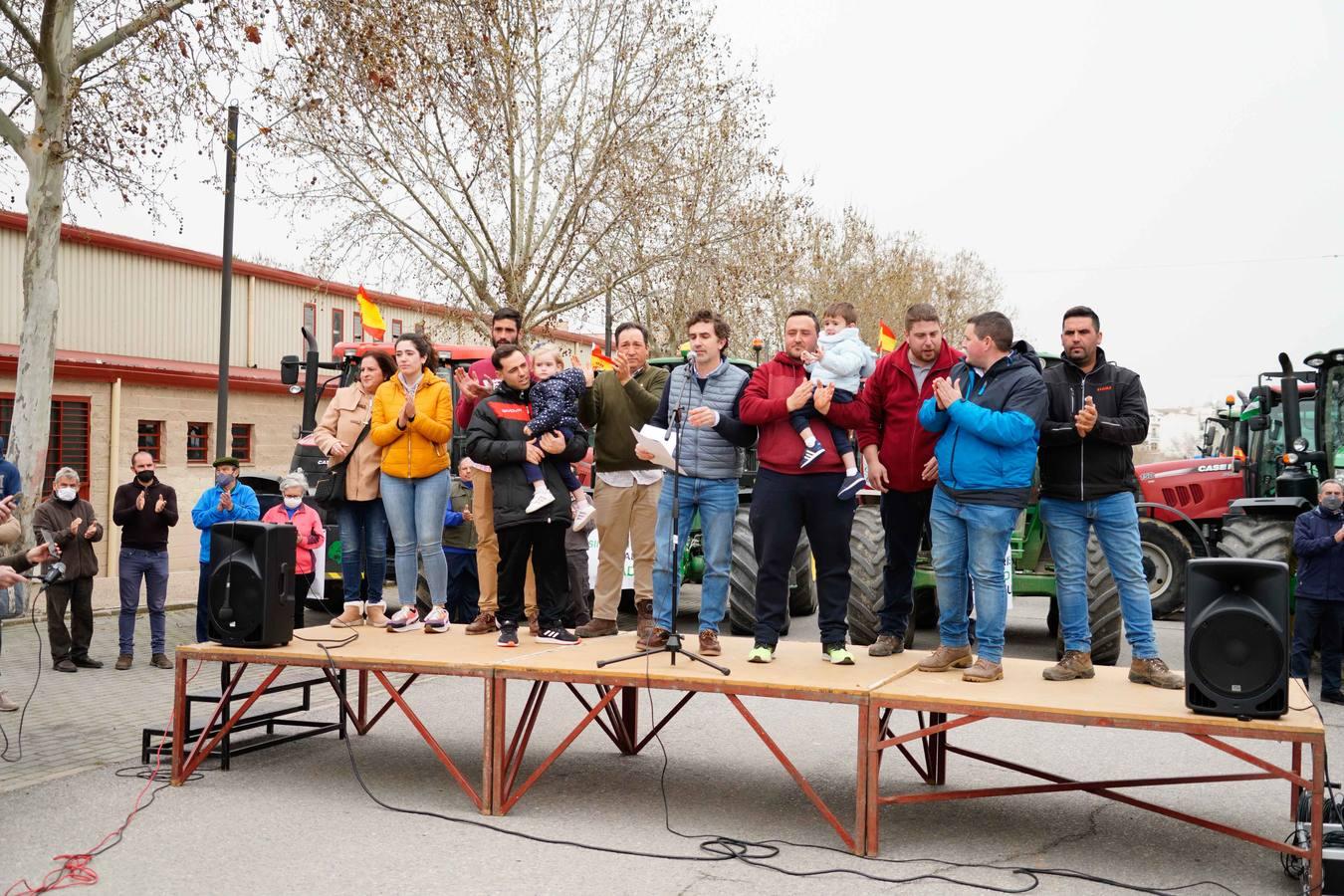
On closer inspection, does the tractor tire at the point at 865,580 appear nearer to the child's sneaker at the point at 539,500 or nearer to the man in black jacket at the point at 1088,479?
the child's sneaker at the point at 539,500

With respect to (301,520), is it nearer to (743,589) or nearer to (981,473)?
(743,589)

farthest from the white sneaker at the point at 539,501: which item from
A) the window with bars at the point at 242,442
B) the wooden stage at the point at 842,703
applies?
the window with bars at the point at 242,442

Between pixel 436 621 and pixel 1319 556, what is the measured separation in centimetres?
679

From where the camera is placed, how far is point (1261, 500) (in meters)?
11.3

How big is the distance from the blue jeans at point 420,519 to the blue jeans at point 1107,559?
152 inches

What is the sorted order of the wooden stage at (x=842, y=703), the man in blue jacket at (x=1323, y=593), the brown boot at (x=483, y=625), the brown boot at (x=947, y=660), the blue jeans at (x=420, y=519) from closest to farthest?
1. the wooden stage at (x=842, y=703)
2. the brown boot at (x=947, y=660)
3. the brown boot at (x=483, y=625)
4. the blue jeans at (x=420, y=519)
5. the man in blue jacket at (x=1323, y=593)

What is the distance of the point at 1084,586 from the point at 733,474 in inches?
81.3

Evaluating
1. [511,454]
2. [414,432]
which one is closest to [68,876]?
[511,454]

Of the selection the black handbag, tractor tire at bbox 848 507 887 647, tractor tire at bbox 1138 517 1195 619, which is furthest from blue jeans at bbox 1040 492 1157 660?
tractor tire at bbox 1138 517 1195 619

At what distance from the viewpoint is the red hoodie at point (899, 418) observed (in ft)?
22.6

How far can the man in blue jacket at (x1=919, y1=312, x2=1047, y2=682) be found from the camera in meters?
6.22

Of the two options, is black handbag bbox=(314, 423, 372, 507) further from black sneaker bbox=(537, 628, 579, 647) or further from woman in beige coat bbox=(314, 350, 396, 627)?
black sneaker bbox=(537, 628, 579, 647)

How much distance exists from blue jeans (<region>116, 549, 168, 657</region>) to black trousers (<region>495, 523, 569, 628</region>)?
17.4 ft

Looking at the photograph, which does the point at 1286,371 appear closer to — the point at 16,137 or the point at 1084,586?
the point at 1084,586
